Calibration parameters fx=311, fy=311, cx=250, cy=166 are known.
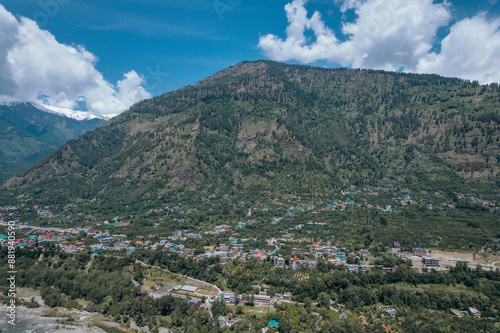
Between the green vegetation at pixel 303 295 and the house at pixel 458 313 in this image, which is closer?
the green vegetation at pixel 303 295

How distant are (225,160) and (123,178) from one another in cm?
3691

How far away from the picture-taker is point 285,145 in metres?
118

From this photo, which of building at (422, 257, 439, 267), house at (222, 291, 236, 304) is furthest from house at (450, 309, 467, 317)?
house at (222, 291, 236, 304)

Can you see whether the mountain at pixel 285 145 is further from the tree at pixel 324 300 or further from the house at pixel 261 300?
the house at pixel 261 300

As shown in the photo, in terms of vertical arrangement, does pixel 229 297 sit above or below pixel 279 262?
below

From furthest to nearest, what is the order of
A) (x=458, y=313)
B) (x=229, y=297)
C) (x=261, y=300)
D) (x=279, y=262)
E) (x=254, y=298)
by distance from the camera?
1. (x=279, y=262)
2. (x=229, y=297)
3. (x=254, y=298)
4. (x=261, y=300)
5. (x=458, y=313)

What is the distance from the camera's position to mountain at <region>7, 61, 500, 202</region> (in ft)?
344

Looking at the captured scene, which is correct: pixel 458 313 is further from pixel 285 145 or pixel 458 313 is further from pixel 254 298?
pixel 285 145

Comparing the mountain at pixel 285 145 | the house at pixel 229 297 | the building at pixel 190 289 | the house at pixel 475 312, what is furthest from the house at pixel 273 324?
the mountain at pixel 285 145

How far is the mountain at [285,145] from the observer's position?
344 ft

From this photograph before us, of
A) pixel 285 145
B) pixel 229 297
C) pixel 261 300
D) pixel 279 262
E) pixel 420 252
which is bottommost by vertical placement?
pixel 261 300

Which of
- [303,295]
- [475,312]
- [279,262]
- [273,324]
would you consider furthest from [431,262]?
[273,324]

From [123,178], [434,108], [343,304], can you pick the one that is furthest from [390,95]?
[343,304]

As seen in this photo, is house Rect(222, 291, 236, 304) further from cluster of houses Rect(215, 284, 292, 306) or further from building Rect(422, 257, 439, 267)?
building Rect(422, 257, 439, 267)
